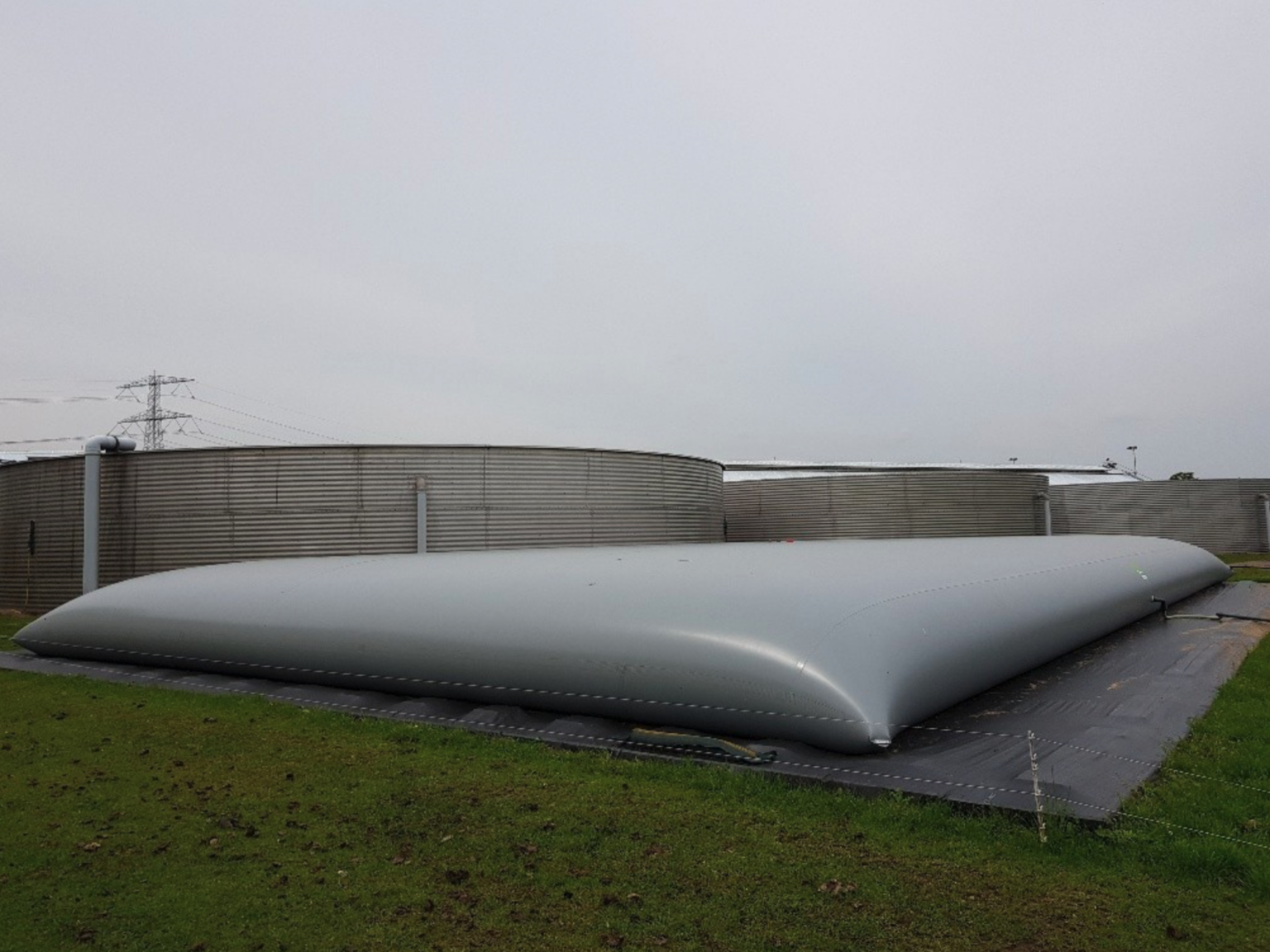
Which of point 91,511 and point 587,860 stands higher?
point 91,511

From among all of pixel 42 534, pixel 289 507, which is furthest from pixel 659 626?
pixel 42 534

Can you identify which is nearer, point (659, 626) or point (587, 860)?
point (587, 860)

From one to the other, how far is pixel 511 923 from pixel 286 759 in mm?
2604

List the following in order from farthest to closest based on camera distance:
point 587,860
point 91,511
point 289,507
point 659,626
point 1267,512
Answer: point 1267,512 < point 289,507 < point 91,511 < point 659,626 < point 587,860

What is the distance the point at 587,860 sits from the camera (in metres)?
3.20

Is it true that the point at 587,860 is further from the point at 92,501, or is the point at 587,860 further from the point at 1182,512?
the point at 1182,512

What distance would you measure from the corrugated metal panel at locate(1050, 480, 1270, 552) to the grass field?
2846 centimetres

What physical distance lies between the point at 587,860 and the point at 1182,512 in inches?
1260

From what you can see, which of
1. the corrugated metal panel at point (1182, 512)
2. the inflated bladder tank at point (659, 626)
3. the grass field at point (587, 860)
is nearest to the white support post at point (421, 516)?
the inflated bladder tank at point (659, 626)

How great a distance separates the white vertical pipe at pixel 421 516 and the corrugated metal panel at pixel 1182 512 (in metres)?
23.9

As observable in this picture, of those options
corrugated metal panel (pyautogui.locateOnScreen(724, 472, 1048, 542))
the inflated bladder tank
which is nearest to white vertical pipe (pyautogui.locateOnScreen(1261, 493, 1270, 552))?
corrugated metal panel (pyautogui.locateOnScreen(724, 472, 1048, 542))

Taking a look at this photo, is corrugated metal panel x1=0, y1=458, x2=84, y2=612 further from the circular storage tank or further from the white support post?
the white support post

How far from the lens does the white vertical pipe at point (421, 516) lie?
1466 centimetres

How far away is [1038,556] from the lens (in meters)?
8.27
